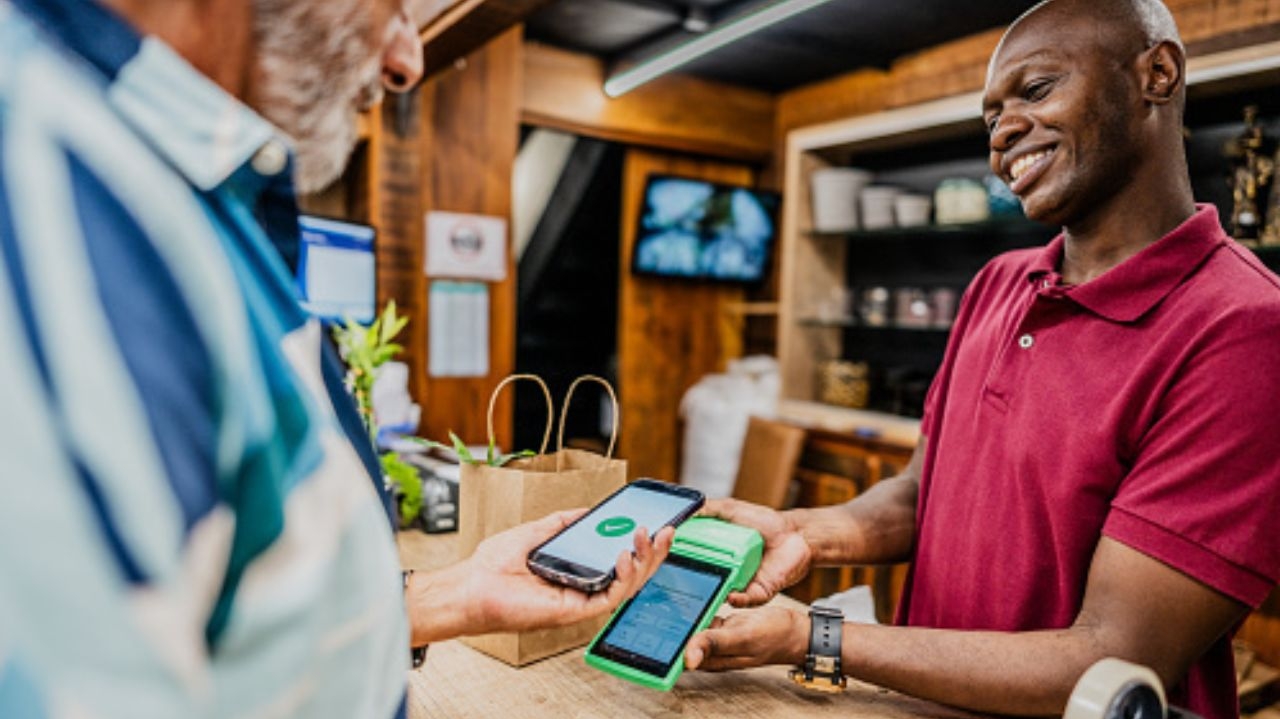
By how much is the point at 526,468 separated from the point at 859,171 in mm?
3235

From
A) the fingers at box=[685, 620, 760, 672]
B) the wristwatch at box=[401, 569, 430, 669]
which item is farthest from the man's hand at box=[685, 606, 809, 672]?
the wristwatch at box=[401, 569, 430, 669]

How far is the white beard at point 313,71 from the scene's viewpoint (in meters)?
0.57

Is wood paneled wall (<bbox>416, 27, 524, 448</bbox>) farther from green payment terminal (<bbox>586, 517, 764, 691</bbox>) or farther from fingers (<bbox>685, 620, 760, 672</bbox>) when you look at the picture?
fingers (<bbox>685, 620, 760, 672</bbox>)

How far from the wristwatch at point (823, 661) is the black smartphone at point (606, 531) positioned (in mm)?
230

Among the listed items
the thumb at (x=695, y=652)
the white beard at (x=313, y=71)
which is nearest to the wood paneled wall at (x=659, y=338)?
the thumb at (x=695, y=652)

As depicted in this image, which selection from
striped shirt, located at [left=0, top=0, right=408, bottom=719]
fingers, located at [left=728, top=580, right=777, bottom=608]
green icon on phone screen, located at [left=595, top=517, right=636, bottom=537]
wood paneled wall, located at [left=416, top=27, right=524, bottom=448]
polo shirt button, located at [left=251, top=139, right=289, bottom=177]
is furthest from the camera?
wood paneled wall, located at [left=416, top=27, right=524, bottom=448]

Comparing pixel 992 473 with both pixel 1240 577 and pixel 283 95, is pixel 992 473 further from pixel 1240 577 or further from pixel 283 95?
pixel 283 95

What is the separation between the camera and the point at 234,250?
50 centimetres

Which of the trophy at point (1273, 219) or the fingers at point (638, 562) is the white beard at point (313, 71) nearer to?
the fingers at point (638, 562)

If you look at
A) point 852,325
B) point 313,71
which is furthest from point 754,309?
point 313,71

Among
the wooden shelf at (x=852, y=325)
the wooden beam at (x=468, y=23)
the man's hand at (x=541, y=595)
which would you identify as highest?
the wooden beam at (x=468, y=23)

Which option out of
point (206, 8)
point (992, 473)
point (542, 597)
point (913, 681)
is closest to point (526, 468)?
point (542, 597)

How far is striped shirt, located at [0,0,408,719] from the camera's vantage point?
0.36 meters

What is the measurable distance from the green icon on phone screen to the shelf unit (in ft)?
8.87
